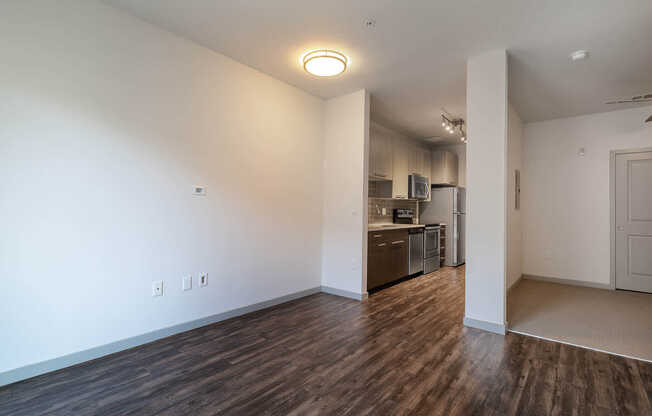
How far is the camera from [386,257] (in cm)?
460

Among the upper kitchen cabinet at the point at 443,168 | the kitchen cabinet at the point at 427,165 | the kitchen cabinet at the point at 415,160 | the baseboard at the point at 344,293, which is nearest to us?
the baseboard at the point at 344,293

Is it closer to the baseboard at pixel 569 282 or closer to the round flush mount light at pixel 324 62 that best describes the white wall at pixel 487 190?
the round flush mount light at pixel 324 62

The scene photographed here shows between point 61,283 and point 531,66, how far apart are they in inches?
193

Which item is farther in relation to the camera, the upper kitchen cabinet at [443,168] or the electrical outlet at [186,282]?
the upper kitchen cabinet at [443,168]

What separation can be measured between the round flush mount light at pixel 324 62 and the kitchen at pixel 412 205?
1993 mm

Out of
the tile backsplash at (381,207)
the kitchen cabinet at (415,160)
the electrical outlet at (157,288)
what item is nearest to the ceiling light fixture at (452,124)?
the kitchen cabinet at (415,160)

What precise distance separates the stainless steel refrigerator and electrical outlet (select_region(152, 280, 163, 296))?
5.53m

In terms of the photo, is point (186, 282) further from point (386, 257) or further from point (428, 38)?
point (428, 38)

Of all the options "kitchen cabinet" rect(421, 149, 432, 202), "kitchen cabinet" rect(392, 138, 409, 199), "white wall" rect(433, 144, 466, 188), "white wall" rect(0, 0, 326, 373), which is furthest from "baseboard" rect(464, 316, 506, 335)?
"white wall" rect(433, 144, 466, 188)

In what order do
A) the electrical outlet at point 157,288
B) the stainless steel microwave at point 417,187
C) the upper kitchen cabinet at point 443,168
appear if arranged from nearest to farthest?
the electrical outlet at point 157,288 → the stainless steel microwave at point 417,187 → the upper kitchen cabinet at point 443,168

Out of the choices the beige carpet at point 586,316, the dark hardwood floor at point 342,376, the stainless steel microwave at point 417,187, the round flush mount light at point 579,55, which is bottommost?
the beige carpet at point 586,316

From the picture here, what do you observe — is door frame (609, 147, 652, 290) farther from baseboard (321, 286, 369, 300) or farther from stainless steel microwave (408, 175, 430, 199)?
baseboard (321, 286, 369, 300)

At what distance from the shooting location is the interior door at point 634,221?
450 cm

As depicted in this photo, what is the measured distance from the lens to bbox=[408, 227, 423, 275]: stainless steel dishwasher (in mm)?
5238
